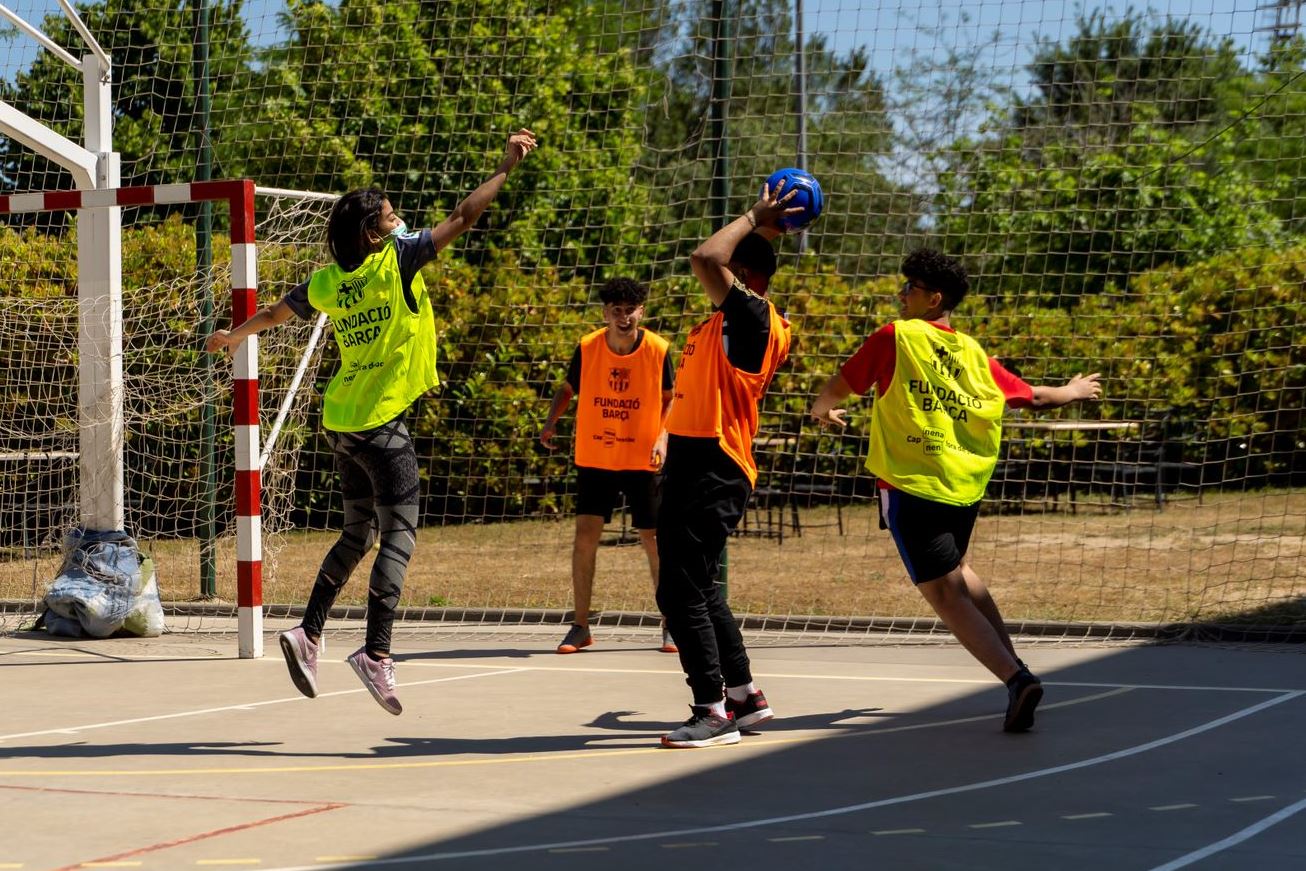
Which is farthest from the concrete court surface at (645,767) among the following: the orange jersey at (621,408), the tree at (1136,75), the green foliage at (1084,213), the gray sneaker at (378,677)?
the green foliage at (1084,213)

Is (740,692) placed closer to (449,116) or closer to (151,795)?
(151,795)

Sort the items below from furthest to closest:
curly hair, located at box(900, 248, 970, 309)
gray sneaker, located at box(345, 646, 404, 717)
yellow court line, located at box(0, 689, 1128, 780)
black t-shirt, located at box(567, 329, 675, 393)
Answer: black t-shirt, located at box(567, 329, 675, 393)
curly hair, located at box(900, 248, 970, 309)
gray sneaker, located at box(345, 646, 404, 717)
yellow court line, located at box(0, 689, 1128, 780)

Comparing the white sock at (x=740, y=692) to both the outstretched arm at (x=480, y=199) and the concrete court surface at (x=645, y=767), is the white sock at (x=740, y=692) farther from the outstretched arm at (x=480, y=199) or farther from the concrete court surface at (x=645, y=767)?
the outstretched arm at (x=480, y=199)

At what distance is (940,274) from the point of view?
676 cm

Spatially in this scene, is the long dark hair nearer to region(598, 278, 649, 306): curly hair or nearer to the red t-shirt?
the red t-shirt

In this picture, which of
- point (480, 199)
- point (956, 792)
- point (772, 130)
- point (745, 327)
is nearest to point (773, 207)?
point (745, 327)

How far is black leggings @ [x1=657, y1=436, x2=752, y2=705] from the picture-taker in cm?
629

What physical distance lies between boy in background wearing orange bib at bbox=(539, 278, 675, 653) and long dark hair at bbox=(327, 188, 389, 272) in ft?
8.67

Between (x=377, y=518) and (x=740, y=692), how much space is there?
1648 millimetres

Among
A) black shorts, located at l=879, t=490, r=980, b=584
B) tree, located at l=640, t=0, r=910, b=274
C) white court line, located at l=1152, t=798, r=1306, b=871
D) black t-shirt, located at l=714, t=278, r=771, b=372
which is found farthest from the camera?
tree, located at l=640, t=0, r=910, b=274

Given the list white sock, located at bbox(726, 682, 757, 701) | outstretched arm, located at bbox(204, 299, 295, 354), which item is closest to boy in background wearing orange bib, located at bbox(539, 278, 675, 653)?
outstretched arm, located at bbox(204, 299, 295, 354)

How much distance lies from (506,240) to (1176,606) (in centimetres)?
1196

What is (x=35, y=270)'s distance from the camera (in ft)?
43.6

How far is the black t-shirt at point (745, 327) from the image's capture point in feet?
20.4
